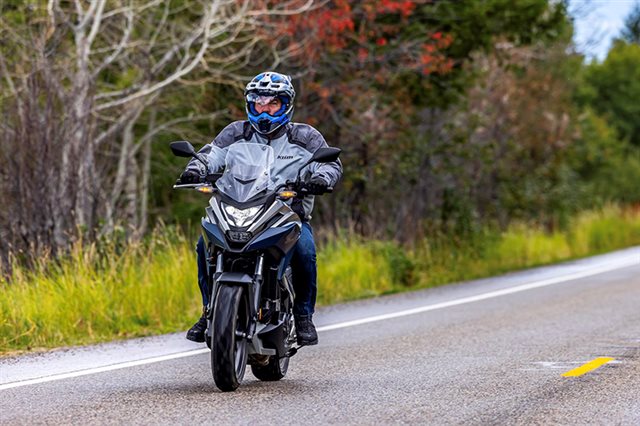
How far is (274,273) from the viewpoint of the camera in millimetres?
8445

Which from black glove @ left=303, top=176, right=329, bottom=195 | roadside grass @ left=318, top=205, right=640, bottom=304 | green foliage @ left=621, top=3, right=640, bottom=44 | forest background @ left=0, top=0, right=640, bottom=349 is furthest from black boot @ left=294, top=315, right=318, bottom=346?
green foliage @ left=621, top=3, right=640, bottom=44

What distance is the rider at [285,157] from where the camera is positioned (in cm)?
859

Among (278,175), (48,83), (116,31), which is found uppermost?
(116,31)

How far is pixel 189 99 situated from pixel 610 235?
14059 millimetres

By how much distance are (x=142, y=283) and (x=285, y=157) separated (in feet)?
17.8

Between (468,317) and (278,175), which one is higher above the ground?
(278,175)

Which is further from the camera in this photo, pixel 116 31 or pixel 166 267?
pixel 116 31

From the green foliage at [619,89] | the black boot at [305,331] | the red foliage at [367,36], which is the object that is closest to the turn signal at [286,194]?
the black boot at [305,331]

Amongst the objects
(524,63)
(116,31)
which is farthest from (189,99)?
(524,63)

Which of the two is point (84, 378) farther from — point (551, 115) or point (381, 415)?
point (551, 115)

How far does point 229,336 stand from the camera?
7.93 metres

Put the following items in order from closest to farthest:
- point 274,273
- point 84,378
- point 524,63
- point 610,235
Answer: point 274,273, point 84,378, point 524,63, point 610,235

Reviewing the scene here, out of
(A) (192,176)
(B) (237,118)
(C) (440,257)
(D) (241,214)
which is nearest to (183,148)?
(A) (192,176)

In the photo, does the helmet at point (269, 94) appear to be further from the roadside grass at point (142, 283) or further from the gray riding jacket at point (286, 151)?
the roadside grass at point (142, 283)
